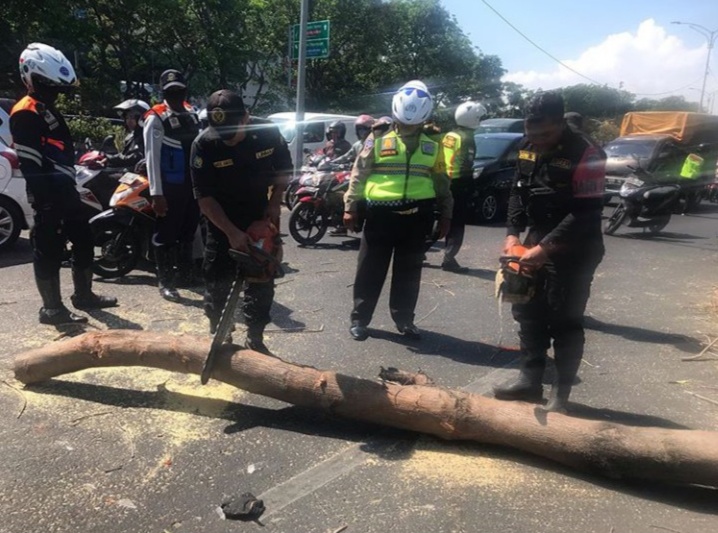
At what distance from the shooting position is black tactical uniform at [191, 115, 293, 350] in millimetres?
3844

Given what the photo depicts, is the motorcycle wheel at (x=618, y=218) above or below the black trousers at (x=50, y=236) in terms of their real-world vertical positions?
below

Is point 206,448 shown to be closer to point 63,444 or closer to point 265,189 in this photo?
point 63,444

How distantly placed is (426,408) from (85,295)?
348 centimetres

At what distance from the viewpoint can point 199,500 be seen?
278cm

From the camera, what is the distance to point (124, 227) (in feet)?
20.2

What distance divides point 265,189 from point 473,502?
229 centimetres

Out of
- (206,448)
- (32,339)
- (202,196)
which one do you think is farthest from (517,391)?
(32,339)

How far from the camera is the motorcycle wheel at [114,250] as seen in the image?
6223 millimetres

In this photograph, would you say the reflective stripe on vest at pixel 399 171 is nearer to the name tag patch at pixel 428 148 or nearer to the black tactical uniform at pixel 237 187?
A: the name tag patch at pixel 428 148

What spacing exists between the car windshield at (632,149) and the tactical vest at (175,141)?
1174 cm

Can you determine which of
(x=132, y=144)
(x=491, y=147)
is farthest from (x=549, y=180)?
(x=491, y=147)

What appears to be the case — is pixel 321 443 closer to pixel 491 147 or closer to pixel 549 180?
pixel 549 180

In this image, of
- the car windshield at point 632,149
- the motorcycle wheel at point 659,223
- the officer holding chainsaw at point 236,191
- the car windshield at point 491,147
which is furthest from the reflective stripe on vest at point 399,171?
the car windshield at point 632,149

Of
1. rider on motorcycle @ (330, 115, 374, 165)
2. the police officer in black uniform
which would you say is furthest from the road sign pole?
the police officer in black uniform
